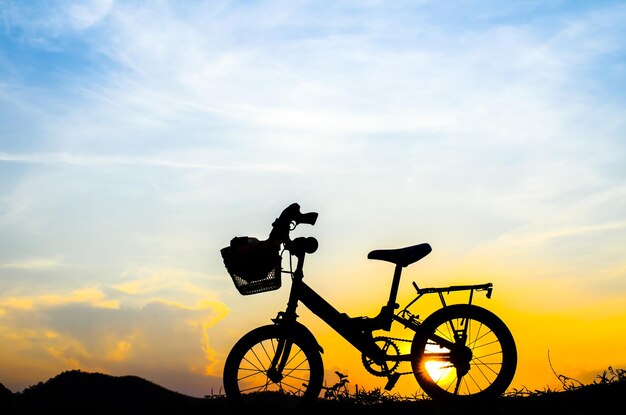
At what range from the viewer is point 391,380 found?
7500 millimetres

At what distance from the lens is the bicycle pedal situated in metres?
7.50

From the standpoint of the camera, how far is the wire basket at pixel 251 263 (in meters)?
7.03

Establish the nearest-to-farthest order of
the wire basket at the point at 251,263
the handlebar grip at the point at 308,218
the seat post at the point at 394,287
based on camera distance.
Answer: the wire basket at the point at 251,263, the handlebar grip at the point at 308,218, the seat post at the point at 394,287

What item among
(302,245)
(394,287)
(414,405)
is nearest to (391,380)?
(414,405)

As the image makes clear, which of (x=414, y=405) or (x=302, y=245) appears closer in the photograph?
(x=302, y=245)

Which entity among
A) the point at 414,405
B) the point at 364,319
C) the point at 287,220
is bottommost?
the point at 414,405

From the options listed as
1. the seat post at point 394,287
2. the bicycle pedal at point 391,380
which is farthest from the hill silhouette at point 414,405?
the seat post at point 394,287

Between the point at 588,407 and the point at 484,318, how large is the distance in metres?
1.37

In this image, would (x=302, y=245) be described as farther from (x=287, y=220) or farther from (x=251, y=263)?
(x=251, y=263)

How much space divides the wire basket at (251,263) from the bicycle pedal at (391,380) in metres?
1.58

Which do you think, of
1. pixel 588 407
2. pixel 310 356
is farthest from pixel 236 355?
pixel 588 407

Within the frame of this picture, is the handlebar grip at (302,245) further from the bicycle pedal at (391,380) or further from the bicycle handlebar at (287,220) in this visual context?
the bicycle pedal at (391,380)

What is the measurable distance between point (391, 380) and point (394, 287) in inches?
37.8

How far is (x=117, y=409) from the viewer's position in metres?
8.47
